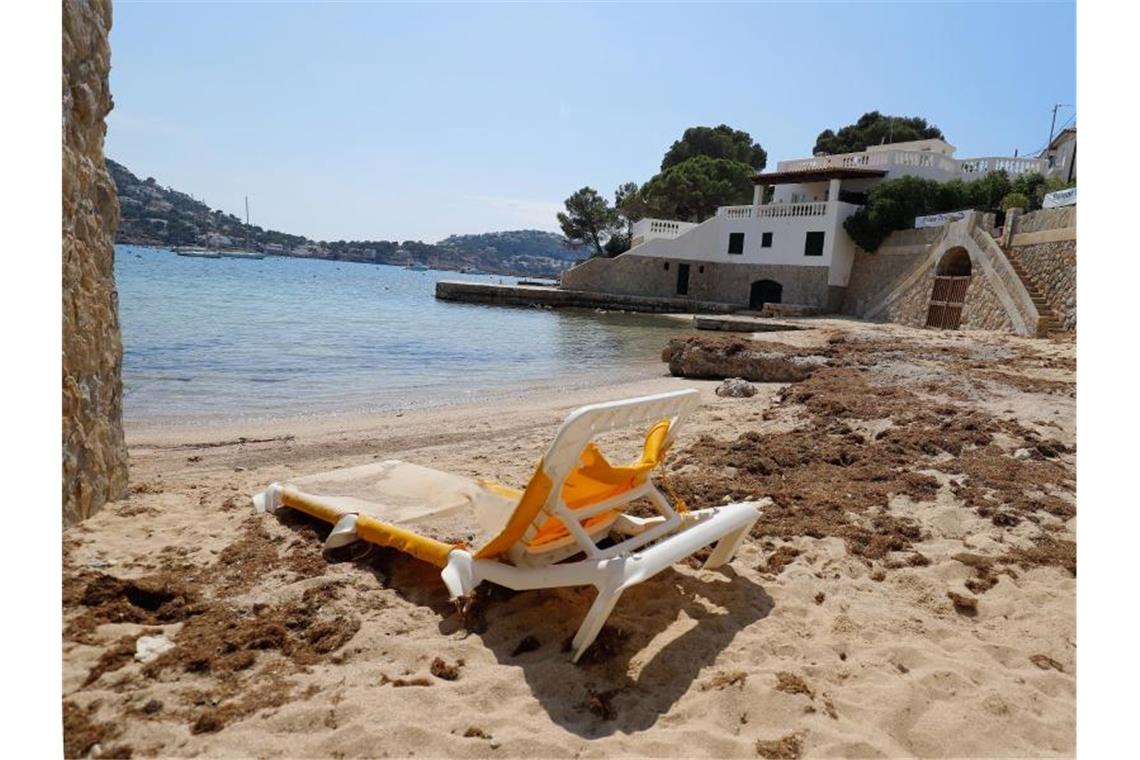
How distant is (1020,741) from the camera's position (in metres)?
2.32

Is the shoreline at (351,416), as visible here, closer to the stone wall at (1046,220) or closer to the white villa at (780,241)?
the stone wall at (1046,220)

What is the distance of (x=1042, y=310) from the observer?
16.1m

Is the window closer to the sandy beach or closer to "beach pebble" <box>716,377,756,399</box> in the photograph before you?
"beach pebble" <box>716,377,756,399</box>

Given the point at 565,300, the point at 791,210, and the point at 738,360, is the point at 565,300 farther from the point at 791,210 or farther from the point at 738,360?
the point at 738,360

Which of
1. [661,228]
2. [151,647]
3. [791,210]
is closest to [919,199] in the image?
[791,210]

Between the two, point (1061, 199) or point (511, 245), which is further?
point (511, 245)

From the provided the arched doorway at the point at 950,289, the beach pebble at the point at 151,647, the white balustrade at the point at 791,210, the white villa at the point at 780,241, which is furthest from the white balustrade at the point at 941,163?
the beach pebble at the point at 151,647

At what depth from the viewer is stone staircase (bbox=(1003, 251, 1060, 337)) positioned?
619 inches

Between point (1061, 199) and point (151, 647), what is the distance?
20.8 meters

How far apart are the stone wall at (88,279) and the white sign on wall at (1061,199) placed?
64.1 feet

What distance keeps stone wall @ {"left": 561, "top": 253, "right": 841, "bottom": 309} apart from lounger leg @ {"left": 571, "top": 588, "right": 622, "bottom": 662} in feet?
106

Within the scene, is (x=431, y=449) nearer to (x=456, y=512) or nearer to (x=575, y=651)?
(x=456, y=512)

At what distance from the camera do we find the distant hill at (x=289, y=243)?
98194mm

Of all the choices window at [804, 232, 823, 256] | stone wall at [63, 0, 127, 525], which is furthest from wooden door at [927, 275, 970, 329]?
stone wall at [63, 0, 127, 525]
